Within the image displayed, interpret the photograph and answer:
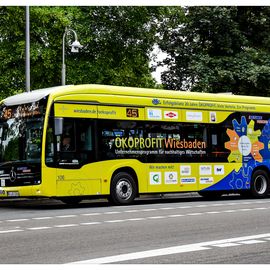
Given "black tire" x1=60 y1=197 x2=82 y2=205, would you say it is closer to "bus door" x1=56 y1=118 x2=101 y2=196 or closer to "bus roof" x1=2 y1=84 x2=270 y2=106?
"bus door" x1=56 y1=118 x2=101 y2=196

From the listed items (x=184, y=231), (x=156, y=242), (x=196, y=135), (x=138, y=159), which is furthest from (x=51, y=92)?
(x=156, y=242)

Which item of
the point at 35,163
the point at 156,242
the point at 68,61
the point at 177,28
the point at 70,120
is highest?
the point at 177,28

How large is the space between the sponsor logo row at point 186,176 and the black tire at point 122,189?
0.72m

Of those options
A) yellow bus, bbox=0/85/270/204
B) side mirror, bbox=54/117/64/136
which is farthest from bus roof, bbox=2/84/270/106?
side mirror, bbox=54/117/64/136

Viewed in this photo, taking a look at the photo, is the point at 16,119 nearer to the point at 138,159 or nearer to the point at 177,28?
the point at 138,159

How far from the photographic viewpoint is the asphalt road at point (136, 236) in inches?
343

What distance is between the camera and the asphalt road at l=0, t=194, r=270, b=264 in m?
8.70

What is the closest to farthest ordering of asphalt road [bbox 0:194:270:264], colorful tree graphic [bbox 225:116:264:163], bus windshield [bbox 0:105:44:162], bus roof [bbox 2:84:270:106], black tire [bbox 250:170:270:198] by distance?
asphalt road [bbox 0:194:270:264]
bus windshield [bbox 0:105:44:162]
bus roof [bbox 2:84:270:106]
colorful tree graphic [bbox 225:116:264:163]
black tire [bbox 250:170:270:198]

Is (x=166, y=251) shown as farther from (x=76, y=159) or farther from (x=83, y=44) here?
(x=83, y=44)

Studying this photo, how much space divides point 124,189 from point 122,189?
8cm

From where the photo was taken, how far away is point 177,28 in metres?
38.3

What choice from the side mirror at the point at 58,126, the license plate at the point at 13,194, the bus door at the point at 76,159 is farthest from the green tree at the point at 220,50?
the license plate at the point at 13,194

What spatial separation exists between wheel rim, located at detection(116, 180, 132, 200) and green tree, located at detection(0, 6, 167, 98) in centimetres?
1334

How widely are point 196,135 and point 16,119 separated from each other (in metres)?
5.72
